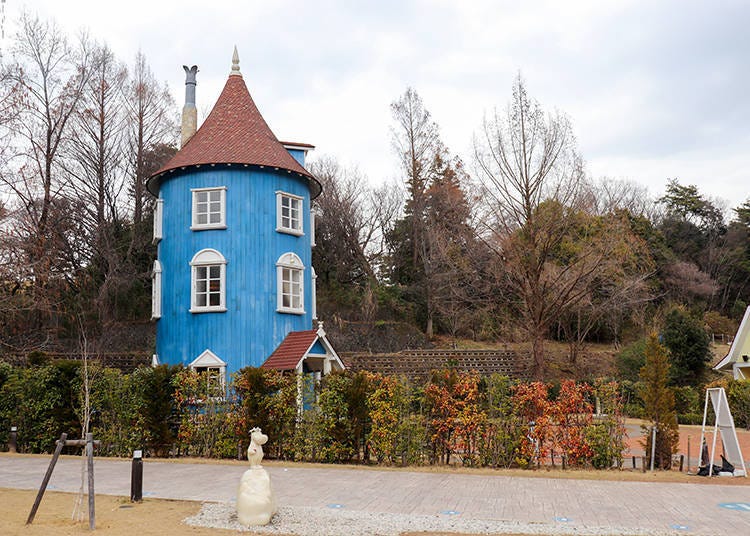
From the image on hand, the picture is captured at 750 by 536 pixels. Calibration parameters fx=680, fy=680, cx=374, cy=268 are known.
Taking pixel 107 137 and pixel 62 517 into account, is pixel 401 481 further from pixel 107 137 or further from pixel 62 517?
pixel 107 137

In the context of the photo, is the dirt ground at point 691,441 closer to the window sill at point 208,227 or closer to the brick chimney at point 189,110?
the window sill at point 208,227

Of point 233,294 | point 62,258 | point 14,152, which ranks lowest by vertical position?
point 233,294

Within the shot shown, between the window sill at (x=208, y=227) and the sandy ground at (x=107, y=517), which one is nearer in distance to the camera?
the sandy ground at (x=107, y=517)

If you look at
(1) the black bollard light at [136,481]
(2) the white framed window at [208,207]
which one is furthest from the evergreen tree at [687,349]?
(1) the black bollard light at [136,481]

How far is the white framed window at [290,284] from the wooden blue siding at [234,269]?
0.19m

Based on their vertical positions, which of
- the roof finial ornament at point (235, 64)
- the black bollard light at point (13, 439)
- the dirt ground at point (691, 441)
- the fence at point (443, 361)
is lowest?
the dirt ground at point (691, 441)

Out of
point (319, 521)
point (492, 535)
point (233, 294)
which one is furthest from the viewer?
point (233, 294)

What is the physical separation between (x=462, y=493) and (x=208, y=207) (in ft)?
44.3

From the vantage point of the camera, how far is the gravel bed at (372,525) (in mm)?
8141

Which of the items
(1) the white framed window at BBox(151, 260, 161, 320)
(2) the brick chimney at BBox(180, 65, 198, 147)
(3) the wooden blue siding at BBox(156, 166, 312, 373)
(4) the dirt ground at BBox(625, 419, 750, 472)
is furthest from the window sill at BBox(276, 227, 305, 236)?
(4) the dirt ground at BBox(625, 419, 750, 472)

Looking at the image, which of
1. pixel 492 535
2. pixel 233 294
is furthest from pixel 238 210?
pixel 492 535

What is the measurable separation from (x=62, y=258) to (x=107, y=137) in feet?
19.8

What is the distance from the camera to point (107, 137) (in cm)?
3127

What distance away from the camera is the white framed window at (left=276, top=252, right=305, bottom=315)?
69.4 feet
